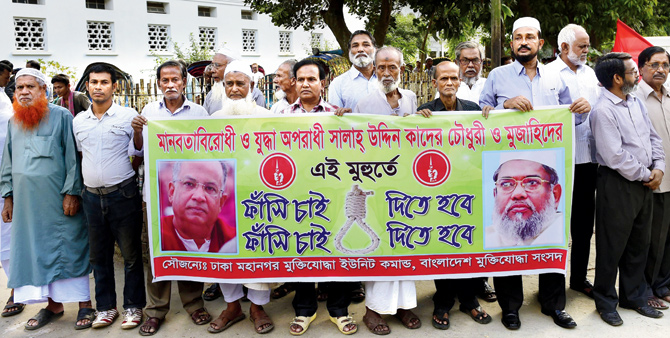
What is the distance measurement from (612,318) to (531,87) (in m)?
1.77

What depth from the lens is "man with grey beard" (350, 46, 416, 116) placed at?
13.4ft

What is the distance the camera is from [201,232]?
155 inches

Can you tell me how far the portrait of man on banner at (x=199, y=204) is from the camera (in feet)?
12.8

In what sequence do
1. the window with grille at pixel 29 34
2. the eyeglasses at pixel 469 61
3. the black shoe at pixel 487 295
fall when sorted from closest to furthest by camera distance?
the black shoe at pixel 487 295
the eyeglasses at pixel 469 61
the window with grille at pixel 29 34

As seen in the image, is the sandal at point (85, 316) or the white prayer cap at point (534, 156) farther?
the sandal at point (85, 316)

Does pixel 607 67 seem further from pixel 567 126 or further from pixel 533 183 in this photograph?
pixel 533 183

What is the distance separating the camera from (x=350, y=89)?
16.0ft

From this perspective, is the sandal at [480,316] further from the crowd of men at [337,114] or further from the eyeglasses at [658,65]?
the eyeglasses at [658,65]

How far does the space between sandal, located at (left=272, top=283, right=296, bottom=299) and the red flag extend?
5.19 m

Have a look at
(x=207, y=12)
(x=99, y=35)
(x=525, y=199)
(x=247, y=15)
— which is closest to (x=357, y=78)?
(x=525, y=199)

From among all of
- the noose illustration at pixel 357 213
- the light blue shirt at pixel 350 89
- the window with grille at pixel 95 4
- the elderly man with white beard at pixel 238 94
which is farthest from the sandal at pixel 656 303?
the window with grille at pixel 95 4

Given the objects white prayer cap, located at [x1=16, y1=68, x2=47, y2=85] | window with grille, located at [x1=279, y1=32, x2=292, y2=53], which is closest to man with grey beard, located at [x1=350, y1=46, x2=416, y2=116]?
white prayer cap, located at [x1=16, y1=68, x2=47, y2=85]

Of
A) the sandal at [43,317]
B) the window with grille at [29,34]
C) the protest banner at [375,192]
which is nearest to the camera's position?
the protest banner at [375,192]

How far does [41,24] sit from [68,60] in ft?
4.65
